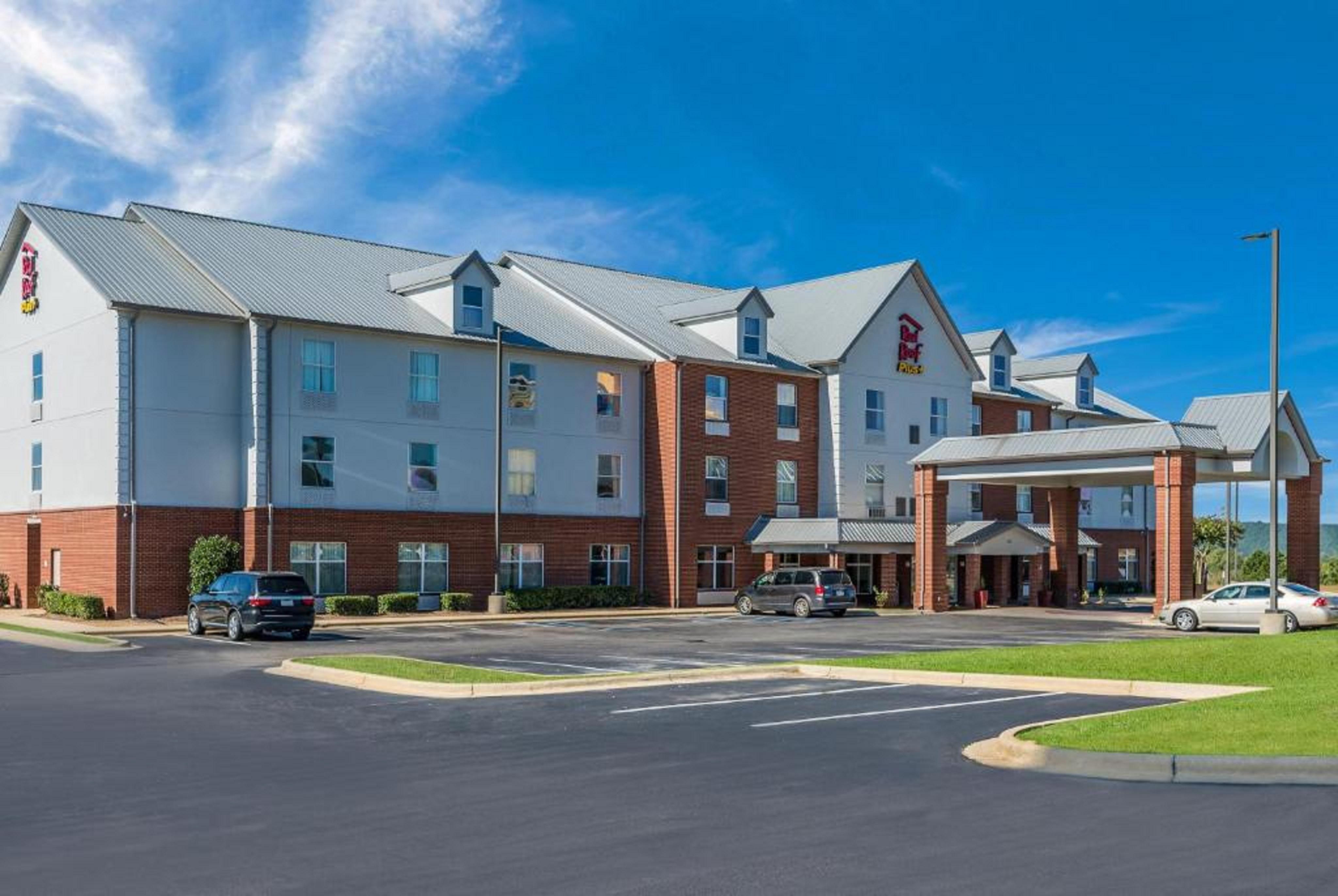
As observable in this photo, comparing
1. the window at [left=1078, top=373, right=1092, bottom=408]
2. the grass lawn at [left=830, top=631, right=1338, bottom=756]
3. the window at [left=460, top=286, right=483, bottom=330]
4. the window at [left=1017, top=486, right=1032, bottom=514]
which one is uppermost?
the window at [left=460, top=286, right=483, bottom=330]

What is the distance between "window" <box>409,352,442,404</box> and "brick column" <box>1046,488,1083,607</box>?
86.2 ft

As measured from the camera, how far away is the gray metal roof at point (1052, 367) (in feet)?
228

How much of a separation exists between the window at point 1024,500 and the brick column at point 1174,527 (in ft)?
72.5

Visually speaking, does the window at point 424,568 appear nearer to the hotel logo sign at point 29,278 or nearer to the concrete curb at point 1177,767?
the hotel logo sign at point 29,278

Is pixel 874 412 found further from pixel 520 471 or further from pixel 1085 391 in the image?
Result: pixel 1085 391

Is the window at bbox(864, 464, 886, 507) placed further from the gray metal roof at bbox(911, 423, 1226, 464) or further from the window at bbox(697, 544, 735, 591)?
the window at bbox(697, 544, 735, 591)

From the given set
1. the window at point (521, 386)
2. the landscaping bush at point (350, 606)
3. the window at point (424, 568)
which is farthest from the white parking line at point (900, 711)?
the window at point (521, 386)

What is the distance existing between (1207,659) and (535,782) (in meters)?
14.2

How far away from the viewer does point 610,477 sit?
164 ft

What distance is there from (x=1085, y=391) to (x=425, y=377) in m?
38.6

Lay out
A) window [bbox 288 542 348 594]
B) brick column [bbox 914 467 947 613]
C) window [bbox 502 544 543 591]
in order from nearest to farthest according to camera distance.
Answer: window [bbox 288 542 348 594]
window [bbox 502 544 543 591]
brick column [bbox 914 467 947 613]

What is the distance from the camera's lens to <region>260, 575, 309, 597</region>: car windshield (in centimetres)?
3148

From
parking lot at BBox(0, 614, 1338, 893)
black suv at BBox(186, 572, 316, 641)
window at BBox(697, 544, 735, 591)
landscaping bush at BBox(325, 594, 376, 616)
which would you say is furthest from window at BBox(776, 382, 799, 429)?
parking lot at BBox(0, 614, 1338, 893)

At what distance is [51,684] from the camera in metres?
21.6
